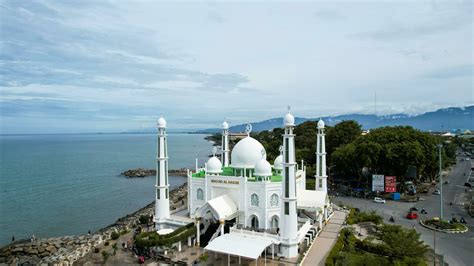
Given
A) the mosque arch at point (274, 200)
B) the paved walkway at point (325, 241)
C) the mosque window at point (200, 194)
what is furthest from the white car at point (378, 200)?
the mosque window at point (200, 194)

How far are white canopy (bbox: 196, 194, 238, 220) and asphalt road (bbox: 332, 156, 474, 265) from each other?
1540cm

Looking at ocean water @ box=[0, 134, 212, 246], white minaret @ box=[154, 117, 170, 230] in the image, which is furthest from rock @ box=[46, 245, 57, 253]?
white minaret @ box=[154, 117, 170, 230]

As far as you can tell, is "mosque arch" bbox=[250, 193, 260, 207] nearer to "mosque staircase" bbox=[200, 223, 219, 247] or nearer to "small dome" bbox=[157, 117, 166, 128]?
"mosque staircase" bbox=[200, 223, 219, 247]

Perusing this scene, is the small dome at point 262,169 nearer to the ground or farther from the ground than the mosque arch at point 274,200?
farther from the ground

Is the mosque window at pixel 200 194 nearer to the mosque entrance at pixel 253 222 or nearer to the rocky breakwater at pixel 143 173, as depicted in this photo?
the mosque entrance at pixel 253 222

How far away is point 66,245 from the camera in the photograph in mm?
32406

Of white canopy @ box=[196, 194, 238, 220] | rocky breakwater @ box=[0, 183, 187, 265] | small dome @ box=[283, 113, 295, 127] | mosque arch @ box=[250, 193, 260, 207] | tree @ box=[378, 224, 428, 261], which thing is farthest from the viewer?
rocky breakwater @ box=[0, 183, 187, 265]

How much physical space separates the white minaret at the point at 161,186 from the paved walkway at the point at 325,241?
12416 mm

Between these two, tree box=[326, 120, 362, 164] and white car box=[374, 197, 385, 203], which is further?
tree box=[326, 120, 362, 164]

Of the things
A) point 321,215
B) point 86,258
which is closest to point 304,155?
point 321,215

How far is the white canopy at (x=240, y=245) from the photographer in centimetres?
2153

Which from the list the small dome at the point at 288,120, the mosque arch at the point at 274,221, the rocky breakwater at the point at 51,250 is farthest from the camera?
the rocky breakwater at the point at 51,250

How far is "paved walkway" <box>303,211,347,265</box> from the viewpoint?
23116 millimetres

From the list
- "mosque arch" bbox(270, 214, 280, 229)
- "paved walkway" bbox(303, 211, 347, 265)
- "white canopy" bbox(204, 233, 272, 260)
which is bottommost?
"paved walkway" bbox(303, 211, 347, 265)
